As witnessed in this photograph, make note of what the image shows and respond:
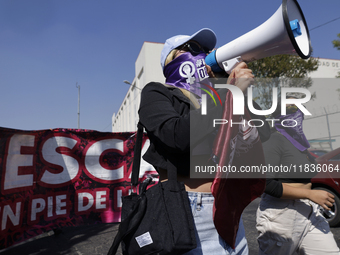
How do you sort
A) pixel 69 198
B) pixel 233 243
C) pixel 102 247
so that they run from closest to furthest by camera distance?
pixel 233 243, pixel 102 247, pixel 69 198

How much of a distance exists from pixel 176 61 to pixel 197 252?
1.04 m

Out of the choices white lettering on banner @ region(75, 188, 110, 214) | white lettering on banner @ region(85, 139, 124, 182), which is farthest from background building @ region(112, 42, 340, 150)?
white lettering on banner @ region(75, 188, 110, 214)

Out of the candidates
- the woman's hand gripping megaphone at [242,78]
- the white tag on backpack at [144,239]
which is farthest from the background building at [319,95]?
the white tag on backpack at [144,239]

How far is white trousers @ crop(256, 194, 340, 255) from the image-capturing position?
203 cm

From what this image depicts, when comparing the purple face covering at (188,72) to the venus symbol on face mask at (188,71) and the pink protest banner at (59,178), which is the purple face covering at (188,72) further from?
the pink protest banner at (59,178)

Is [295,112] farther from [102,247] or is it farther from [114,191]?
[114,191]

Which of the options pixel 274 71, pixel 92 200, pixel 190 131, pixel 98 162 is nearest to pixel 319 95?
pixel 274 71

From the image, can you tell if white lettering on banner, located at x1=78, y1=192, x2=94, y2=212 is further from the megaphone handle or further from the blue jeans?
the megaphone handle

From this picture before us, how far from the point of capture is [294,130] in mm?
2338

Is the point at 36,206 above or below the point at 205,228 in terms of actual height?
below

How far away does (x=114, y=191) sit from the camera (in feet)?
18.6

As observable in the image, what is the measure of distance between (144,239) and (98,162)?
15.5 ft

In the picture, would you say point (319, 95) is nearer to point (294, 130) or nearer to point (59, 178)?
point (59, 178)

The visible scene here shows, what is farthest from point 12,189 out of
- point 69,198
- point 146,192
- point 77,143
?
point 146,192
